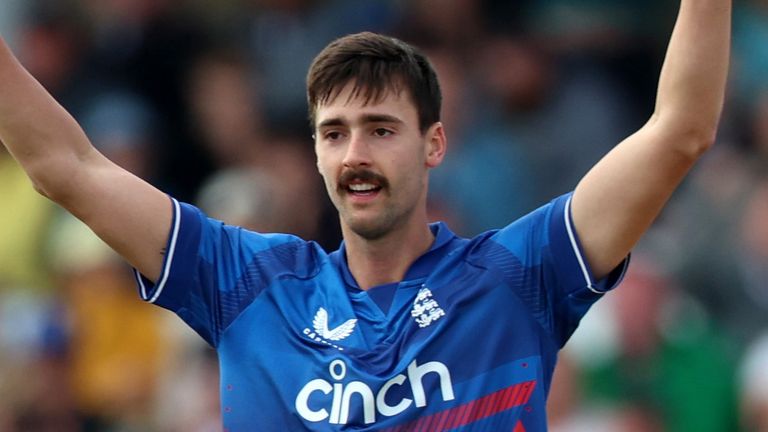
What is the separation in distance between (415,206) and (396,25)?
18.5ft

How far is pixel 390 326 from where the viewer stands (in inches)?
183

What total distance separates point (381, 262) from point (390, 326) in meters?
0.25

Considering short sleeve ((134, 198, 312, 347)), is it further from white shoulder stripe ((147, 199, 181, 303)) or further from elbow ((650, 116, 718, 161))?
elbow ((650, 116, 718, 161))

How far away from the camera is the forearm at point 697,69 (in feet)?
→ 14.0

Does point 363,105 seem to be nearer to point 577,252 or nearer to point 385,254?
point 385,254

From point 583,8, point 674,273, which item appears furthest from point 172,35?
point 674,273

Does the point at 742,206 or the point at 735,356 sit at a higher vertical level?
the point at 742,206

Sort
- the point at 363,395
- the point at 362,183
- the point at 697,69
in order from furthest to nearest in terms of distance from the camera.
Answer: the point at 362,183 < the point at 363,395 < the point at 697,69

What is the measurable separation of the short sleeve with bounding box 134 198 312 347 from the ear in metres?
0.50

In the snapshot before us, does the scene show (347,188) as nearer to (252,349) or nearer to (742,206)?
(252,349)

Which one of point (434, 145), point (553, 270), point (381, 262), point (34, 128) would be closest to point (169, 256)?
point (34, 128)

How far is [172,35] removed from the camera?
10.5 m

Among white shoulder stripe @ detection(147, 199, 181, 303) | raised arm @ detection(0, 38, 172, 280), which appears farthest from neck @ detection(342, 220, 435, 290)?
raised arm @ detection(0, 38, 172, 280)

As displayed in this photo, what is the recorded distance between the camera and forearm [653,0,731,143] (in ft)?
14.0
